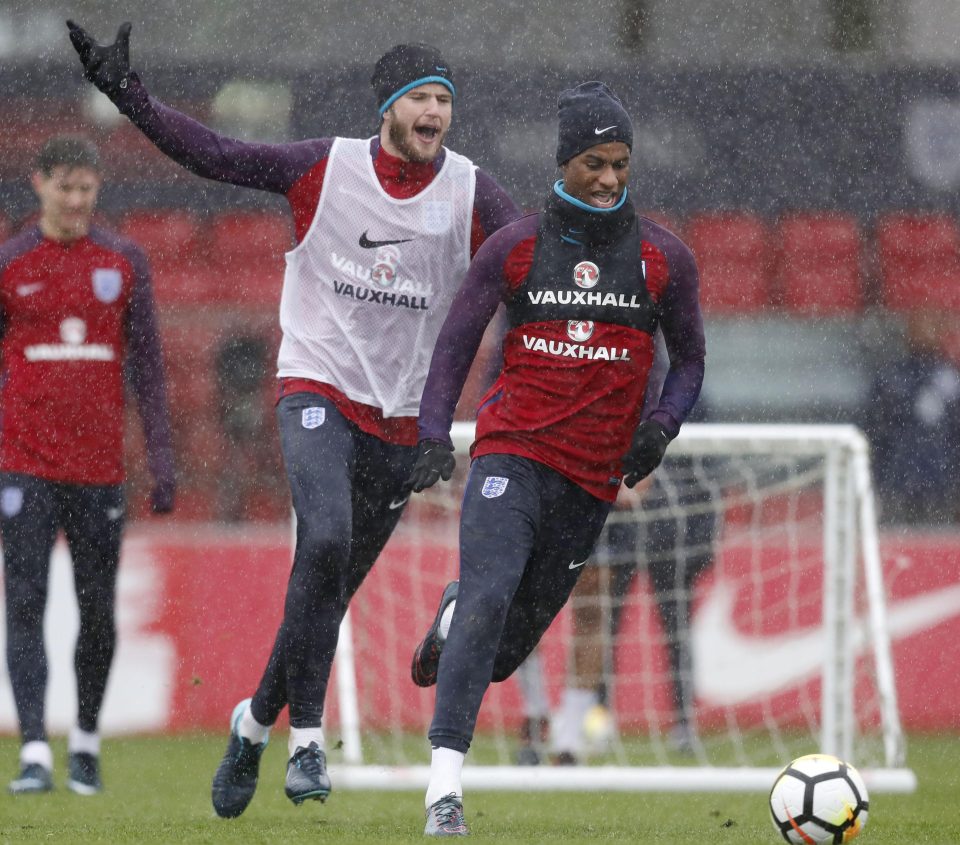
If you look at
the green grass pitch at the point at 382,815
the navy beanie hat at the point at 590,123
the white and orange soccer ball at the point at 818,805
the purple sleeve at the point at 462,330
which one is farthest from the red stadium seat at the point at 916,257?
the white and orange soccer ball at the point at 818,805

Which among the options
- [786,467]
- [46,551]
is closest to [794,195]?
[786,467]

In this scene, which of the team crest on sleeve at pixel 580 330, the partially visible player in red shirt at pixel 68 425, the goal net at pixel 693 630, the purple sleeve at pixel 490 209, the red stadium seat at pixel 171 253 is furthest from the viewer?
the red stadium seat at pixel 171 253

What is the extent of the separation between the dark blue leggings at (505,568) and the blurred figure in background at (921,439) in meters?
7.27

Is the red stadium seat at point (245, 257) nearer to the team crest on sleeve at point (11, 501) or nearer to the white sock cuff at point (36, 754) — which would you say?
the team crest on sleeve at point (11, 501)

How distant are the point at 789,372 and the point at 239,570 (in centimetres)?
573

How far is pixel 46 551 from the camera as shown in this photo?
294 inches

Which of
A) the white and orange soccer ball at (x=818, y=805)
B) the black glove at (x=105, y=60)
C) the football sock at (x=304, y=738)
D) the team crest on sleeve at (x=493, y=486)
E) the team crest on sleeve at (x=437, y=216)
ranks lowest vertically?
the white and orange soccer ball at (x=818, y=805)

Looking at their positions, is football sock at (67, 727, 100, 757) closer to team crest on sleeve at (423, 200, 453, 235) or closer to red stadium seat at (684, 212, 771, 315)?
team crest on sleeve at (423, 200, 453, 235)

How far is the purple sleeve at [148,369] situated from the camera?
7.66m

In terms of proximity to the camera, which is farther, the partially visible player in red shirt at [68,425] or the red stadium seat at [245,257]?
the red stadium seat at [245,257]

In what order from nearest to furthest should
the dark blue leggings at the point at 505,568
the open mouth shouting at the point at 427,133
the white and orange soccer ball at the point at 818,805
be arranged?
the white and orange soccer ball at the point at 818,805, the dark blue leggings at the point at 505,568, the open mouth shouting at the point at 427,133

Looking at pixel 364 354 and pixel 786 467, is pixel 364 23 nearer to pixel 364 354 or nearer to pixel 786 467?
pixel 786 467

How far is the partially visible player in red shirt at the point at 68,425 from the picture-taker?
7.42m

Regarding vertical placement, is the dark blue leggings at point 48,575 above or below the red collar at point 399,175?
below
